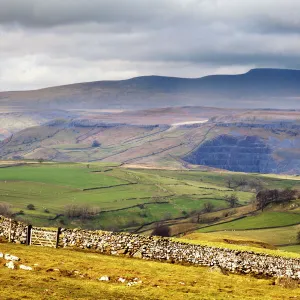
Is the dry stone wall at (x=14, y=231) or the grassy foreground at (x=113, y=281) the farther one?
the dry stone wall at (x=14, y=231)

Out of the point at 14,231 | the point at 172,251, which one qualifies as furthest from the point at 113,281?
the point at 14,231

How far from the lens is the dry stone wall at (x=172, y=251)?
45.3 metres

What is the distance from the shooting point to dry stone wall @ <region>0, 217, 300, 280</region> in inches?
1785

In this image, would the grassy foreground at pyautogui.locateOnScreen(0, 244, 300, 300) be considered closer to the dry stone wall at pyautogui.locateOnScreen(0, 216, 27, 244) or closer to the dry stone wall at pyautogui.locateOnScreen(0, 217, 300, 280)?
the dry stone wall at pyautogui.locateOnScreen(0, 217, 300, 280)

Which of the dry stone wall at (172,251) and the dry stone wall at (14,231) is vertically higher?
the dry stone wall at (14,231)

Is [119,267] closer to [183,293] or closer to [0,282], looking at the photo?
[183,293]

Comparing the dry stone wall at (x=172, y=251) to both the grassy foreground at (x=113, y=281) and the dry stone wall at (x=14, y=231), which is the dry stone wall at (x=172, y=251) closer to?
the dry stone wall at (x=14, y=231)

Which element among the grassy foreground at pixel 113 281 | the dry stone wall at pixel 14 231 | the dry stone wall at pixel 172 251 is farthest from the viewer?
the dry stone wall at pixel 14 231

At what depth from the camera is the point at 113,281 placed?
35.8 meters

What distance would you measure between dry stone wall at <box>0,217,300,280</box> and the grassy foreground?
1904 mm

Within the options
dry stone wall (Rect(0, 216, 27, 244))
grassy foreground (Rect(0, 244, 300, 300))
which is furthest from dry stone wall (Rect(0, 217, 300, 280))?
grassy foreground (Rect(0, 244, 300, 300))

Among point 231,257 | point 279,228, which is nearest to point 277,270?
point 231,257

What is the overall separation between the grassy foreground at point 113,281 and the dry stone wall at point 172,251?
1904mm

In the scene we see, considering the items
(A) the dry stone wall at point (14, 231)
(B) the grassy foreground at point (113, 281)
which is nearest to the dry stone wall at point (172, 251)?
(A) the dry stone wall at point (14, 231)
